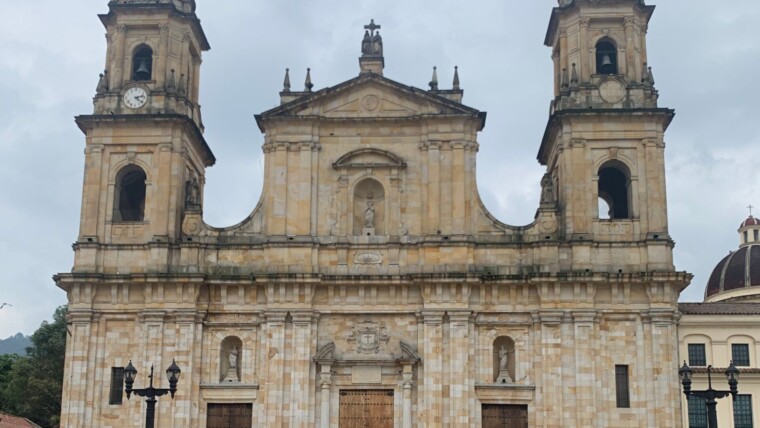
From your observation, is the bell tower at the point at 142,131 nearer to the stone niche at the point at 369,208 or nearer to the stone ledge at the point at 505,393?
the stone niche at the point at 369,208

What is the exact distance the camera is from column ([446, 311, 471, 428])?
33.4 m

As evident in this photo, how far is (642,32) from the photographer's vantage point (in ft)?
122

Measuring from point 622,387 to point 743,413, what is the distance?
7.80m

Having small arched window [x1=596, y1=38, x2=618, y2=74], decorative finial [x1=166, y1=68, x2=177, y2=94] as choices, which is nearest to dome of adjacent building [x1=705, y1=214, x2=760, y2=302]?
small arched window [x1=596, y1=38, x2=618, y2=74]

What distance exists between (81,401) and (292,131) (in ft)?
38.3

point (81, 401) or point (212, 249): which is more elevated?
point (212, 249)

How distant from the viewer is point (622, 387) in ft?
111

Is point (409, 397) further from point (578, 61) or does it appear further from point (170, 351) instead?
point (578, 61)

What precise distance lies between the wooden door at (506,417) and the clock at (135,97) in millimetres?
16355

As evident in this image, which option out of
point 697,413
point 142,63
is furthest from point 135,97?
point 697,413

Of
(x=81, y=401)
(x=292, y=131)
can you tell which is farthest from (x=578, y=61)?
(x=81, y=401)

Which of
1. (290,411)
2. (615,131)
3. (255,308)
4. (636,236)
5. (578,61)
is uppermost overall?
(578,61)

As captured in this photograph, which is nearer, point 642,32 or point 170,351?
point 170,351

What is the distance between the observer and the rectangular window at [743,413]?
127ft
